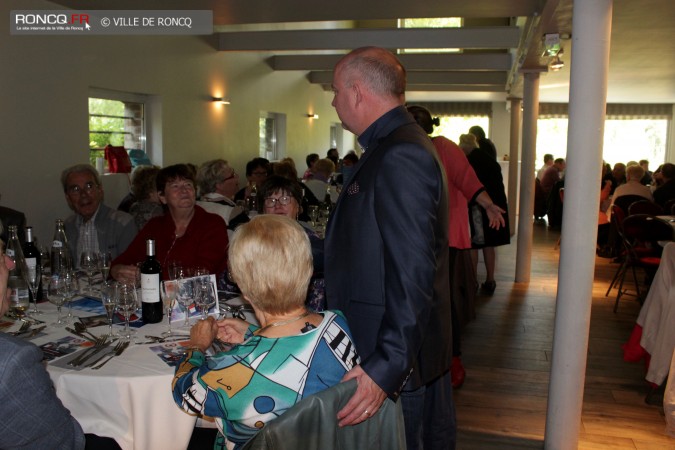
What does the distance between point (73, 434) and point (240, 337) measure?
1.65 ft

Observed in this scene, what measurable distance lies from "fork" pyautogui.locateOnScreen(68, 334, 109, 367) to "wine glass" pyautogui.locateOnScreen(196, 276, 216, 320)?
349mm

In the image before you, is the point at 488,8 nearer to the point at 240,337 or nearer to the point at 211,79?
the point at 211,79

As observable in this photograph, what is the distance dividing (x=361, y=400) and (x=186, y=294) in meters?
1.05

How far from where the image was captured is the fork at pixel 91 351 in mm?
1963

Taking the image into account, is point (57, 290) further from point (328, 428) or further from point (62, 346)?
point (328, 428)

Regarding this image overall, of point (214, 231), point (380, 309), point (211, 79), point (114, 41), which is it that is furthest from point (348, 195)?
point (211, 79)

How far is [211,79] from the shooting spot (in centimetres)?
960

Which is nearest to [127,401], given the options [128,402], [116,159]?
[128,402]

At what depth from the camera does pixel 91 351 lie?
2057mm

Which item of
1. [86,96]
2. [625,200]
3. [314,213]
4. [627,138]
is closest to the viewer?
[314,213]

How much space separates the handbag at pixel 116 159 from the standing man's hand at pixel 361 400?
6299 mm

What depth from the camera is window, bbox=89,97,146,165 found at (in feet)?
23.4

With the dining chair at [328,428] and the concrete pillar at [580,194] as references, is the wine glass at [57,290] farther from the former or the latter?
the concrete pillar at [580,194]

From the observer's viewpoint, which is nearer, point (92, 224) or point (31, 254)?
point (31, 254)
